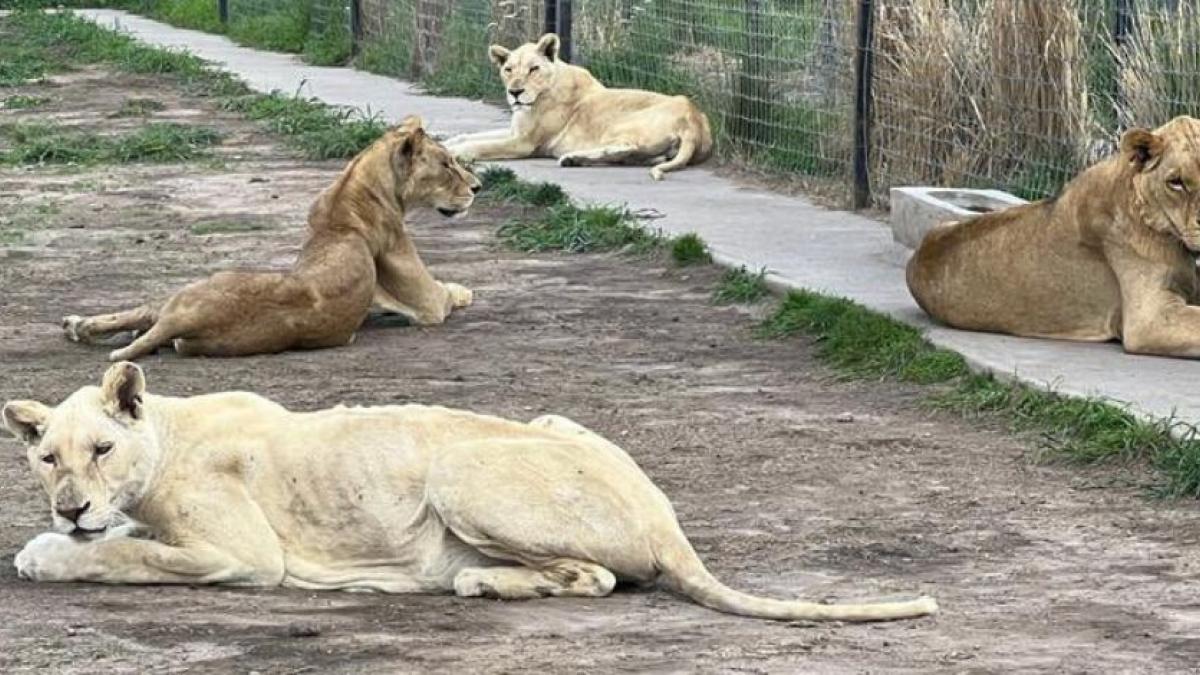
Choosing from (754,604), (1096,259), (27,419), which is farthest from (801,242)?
(27,419)

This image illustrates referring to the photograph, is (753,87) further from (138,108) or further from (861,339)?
(138,108)

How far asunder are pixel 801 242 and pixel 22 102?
1005 cm

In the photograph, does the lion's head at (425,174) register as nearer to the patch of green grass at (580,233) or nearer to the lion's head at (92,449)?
the patch of green grass at (580,233)

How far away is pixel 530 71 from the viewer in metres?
16.9

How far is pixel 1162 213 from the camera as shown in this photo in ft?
32.3

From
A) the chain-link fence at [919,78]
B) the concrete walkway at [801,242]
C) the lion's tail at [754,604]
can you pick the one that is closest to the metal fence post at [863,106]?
the chain-link fence at [919,78]

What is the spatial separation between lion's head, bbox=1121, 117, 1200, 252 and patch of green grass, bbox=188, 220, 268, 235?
566 cm

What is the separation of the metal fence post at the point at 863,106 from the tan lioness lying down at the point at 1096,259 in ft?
11.6

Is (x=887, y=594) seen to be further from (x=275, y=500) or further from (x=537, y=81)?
(x=537, y=81)

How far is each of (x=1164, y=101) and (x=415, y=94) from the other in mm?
9774

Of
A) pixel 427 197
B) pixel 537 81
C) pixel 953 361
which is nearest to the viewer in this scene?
pixel 953 361

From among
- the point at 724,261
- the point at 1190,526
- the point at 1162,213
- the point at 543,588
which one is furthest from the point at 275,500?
the point at 724,261

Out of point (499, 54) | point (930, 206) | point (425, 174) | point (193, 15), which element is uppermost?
point (425, 174)

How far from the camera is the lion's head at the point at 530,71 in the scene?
55.1ft
